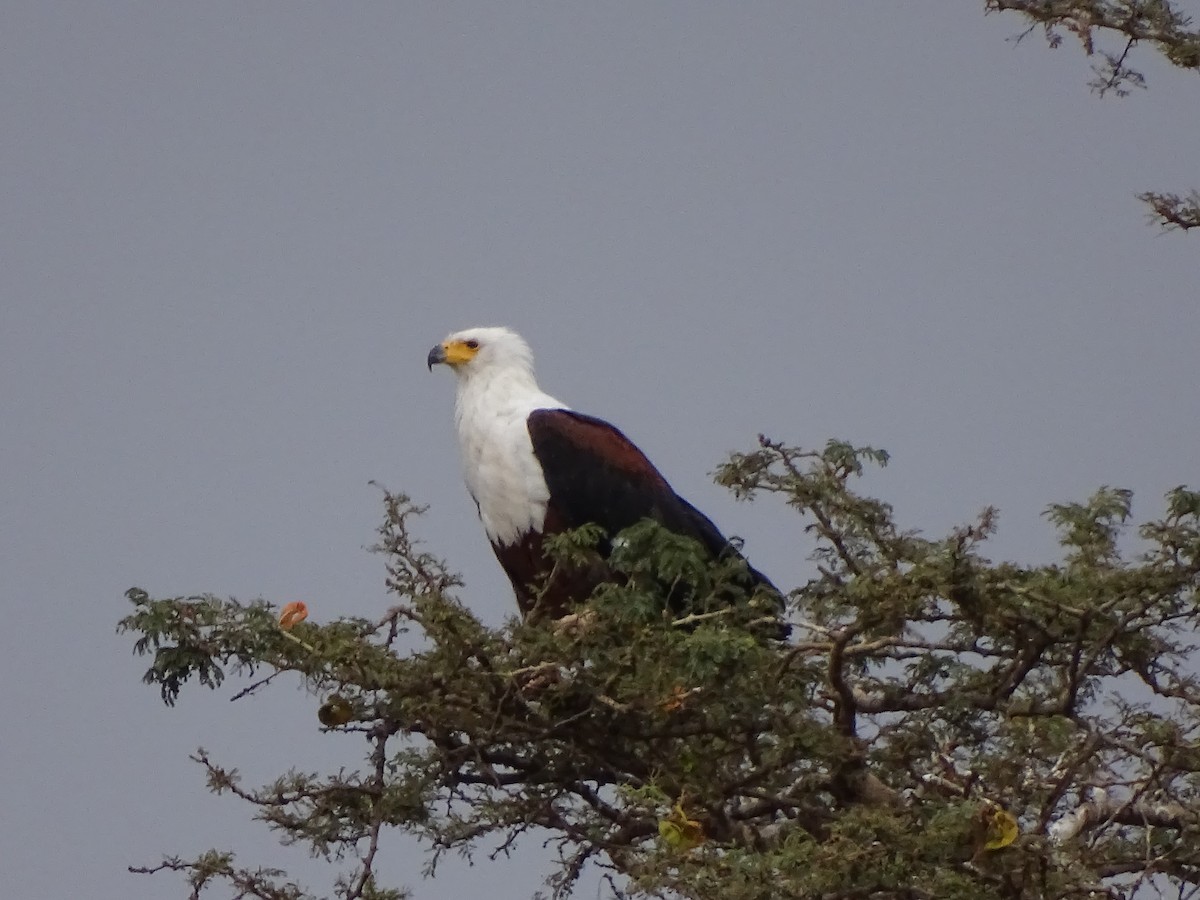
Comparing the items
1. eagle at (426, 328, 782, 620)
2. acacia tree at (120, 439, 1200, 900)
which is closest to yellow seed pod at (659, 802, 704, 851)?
acacia tree at (120, 439, 1200, 900)

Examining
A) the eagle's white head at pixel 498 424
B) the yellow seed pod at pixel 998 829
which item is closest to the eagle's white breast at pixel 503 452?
the eagle's white head at pixel 498 424

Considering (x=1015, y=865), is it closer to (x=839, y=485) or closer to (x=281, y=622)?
(x=839, y=485)

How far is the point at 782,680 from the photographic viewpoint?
5129 millimetres

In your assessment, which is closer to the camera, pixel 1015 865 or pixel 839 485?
pixel 1015 865

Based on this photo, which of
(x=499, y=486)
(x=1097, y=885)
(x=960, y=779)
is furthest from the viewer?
(x=499, y=486)

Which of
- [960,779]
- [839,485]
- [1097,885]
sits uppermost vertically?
[839,485]

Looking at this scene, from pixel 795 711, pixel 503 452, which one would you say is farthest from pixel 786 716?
pixel 503 452

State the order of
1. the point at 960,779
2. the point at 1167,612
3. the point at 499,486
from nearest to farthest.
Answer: the point at 1167,612 → the point at 960,779 → the point at 499,486

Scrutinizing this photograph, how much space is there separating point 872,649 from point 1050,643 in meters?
0.46

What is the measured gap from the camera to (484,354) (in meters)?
7.80

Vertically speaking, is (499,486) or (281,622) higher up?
(499,486)

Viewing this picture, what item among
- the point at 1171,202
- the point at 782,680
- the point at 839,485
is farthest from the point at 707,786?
the point at 1171,202

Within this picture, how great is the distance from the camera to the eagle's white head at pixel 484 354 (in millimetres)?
7762

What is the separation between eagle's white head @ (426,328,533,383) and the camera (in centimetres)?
776
